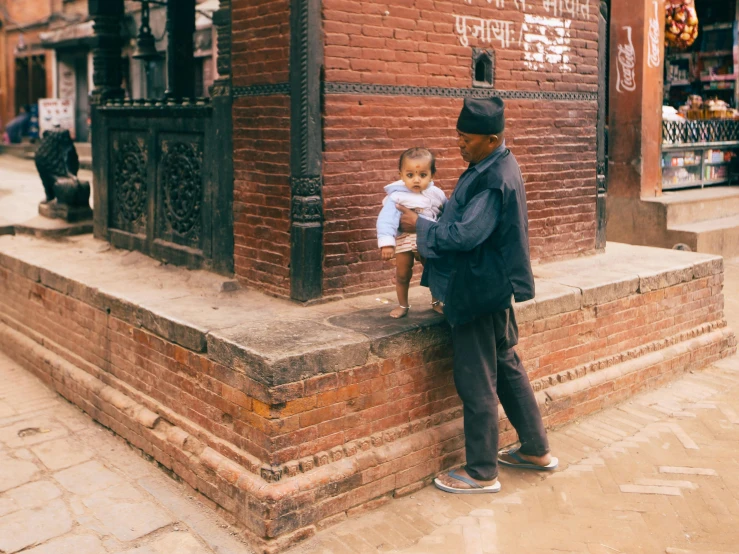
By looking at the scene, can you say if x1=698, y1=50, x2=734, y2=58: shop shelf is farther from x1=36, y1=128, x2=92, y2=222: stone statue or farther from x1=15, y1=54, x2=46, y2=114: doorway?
x1=15, y1=54, x2=46, y2=114: doorway

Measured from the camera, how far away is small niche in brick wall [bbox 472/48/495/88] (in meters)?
5.69

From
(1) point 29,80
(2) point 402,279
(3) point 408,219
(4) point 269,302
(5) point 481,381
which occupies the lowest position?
(5) point 481,381

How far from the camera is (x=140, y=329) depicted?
491cm

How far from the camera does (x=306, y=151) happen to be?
189 inches

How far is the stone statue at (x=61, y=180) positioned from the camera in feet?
25.1

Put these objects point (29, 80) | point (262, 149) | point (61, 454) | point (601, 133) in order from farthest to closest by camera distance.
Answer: point (29, 80)
point (601, 133)
point (262, 149)
point (61, 454)

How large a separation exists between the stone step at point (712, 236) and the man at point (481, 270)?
5.90m

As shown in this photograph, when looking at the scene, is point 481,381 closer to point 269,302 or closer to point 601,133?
point 269,302

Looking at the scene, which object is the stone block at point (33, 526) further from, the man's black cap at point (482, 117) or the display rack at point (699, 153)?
the display rack at point (699, 153)

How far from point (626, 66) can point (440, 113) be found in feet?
18.6

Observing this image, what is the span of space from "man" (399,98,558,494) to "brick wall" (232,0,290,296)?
990 mm

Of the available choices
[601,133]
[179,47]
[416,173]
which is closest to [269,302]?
[416,173]

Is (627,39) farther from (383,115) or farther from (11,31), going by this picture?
(11,31)

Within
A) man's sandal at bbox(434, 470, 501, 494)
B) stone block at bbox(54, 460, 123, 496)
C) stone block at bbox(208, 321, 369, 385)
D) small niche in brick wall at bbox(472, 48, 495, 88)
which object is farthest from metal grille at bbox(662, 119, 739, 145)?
stone block at bbox(54, 460, 123, 496)
